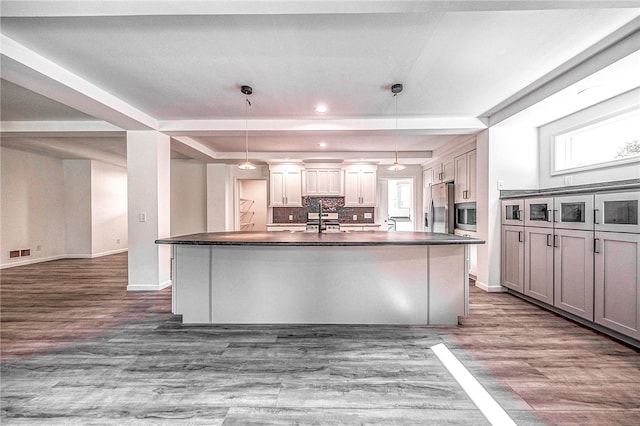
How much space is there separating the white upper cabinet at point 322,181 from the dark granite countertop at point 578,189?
3.58 metres

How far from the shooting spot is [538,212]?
3496 millimetres

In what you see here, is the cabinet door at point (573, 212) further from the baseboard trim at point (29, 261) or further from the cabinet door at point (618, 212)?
the baseboard trim at point (29, 261)

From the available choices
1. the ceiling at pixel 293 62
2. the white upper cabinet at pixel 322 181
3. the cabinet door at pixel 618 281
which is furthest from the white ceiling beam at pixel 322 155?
the cabinet door at pixel 618 281

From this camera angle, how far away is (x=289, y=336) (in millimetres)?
2705

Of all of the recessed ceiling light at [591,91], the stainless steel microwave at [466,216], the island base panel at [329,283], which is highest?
the recessed ceiling light at [591,91]

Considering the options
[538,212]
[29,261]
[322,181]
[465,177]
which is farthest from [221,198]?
[538,212]

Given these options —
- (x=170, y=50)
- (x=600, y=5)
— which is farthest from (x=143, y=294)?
(x=600, y=5)

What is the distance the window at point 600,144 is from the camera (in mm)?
→ 3029

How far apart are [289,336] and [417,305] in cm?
129

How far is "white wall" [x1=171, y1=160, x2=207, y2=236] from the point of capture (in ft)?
24.9

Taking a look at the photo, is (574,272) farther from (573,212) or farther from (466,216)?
(466,216)

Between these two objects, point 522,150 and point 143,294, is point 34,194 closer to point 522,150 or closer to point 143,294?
point 143,294

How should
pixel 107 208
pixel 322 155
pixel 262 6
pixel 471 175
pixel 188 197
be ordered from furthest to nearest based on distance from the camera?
pixel 107 208 < pixel 188 197 < pixel 322 155 < pixel 471 175 < pixel 262 6

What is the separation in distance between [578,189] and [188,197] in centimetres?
759
